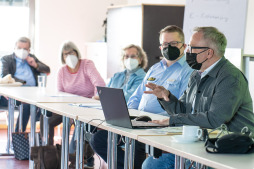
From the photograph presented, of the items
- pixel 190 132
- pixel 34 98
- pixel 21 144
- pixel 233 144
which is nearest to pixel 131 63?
pixel 34 98

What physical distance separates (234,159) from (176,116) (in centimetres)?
79

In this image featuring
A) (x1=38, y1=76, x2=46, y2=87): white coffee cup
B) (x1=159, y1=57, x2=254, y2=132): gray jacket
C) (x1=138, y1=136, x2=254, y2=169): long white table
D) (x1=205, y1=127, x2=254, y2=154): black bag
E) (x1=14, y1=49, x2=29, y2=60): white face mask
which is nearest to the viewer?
(x1=138, y1=136, x2=254, y2=169): long white table

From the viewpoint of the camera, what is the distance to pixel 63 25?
7449mm

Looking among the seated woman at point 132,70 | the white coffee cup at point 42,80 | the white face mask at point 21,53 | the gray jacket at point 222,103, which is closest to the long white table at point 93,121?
the gray jacket at point 222,103

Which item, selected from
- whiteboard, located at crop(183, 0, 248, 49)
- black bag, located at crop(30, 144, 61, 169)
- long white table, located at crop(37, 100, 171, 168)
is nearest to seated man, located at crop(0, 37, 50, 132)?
black bag, located at crop(30, 144, 61, 169)

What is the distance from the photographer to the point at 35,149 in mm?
4113

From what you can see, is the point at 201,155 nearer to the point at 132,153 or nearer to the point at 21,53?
the point at 132,153

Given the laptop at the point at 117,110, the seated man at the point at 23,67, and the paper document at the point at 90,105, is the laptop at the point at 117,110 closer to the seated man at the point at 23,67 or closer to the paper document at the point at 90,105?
the paper document at the point at 90,105

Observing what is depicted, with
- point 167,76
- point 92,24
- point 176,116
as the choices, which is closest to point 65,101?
point 167,76

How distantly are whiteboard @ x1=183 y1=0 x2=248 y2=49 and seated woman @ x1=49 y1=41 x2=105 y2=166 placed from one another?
1097 mm

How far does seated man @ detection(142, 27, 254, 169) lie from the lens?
258cm

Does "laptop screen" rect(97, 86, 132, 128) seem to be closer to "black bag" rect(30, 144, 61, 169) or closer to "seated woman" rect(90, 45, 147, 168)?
"black bag" rect(30, 144, 61, 169)

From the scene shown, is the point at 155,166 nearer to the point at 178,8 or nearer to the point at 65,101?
the point at 65,101

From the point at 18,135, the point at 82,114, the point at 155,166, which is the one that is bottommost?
the point at 18,135
